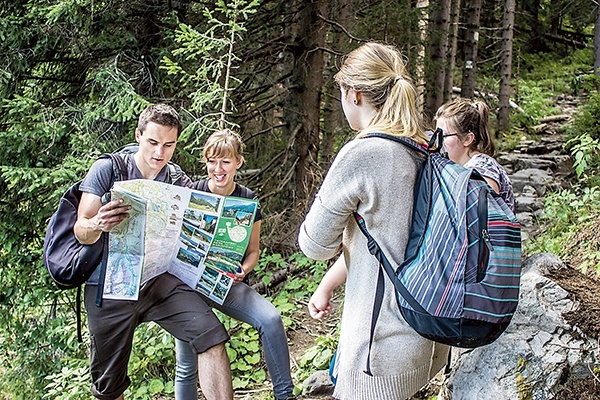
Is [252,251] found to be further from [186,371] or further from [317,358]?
[317,358]

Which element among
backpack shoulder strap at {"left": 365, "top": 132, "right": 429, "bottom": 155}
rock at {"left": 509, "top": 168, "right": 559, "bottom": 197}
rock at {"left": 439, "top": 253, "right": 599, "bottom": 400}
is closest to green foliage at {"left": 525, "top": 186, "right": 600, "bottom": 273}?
rock at {"left": 439, "top": 253, "right": 599, "bottom": 400}

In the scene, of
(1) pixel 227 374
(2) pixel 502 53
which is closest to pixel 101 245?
(1) pixel 227 374

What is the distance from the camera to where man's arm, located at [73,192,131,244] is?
303 centimetres

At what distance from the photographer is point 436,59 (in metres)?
11.0

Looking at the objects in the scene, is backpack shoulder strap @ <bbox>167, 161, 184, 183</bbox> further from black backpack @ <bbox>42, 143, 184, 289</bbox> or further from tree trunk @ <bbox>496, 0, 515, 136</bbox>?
tree trunk @ <bbox>496, 0, 515, 136</bbox>

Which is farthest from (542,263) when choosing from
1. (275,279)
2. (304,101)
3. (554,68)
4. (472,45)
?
(554,68)

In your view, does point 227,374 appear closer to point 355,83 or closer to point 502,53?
point 355,83

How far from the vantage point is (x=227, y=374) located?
334 cm

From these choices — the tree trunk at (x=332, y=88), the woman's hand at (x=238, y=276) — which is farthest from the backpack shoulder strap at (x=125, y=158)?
the tree trunk at (x=332, y=88)

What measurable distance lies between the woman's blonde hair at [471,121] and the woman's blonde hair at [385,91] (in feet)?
4.07

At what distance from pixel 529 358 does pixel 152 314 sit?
2.11 metres

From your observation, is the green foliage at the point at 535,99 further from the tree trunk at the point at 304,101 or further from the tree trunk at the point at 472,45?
the tree trunk at the point at 304,101

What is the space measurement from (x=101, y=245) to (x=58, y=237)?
246mm

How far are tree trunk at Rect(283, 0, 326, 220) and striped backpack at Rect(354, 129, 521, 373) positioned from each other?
475 cm
